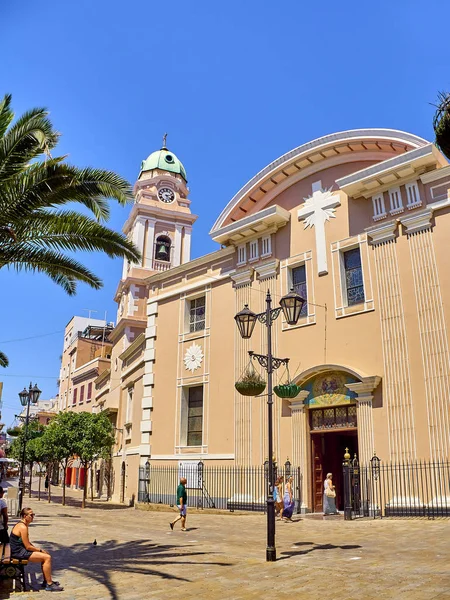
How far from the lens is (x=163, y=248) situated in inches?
1490

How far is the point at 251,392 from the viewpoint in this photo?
13.0m

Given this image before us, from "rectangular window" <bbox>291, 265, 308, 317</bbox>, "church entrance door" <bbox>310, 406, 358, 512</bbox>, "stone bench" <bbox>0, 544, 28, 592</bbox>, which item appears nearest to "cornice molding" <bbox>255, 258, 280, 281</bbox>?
"rectangular window" <bbox>291, 265, 308, 317</bbox>

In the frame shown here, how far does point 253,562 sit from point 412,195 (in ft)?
37.8

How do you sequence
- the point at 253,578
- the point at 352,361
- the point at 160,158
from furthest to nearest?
the point at 160,158 → the point at 352,361 → the point at 253,578

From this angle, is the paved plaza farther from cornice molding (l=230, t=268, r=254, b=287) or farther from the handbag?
cornice molding (l=230, t=268, r=254, b=287)

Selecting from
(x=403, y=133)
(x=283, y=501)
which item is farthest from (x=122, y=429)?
(x=403, y=133)

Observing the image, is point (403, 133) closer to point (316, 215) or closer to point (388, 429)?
point (316, 215)

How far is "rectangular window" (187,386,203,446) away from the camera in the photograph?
21.1 m

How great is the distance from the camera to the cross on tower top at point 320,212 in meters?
18.1

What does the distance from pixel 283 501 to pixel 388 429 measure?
352 centimetres

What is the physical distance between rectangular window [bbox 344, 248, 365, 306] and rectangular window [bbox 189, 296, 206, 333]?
21.8 feet

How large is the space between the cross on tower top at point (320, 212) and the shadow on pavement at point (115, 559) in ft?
33.6

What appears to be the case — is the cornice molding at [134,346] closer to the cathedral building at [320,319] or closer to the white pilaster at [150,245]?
the cathedral building at [320,319]

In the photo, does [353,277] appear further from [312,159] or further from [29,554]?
[29,554]
